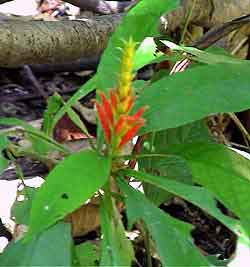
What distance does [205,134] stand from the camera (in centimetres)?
137

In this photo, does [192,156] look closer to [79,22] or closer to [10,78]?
[79,22]

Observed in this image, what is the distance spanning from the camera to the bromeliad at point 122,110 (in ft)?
2.59

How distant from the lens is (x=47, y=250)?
884 millimetres

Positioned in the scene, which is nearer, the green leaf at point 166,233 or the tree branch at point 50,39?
the green leaf at point 166,233

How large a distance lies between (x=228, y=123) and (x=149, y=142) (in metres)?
0.73

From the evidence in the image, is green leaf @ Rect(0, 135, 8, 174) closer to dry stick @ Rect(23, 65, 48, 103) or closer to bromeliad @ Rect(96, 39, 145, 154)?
bromeliad @ Rect(96, 39, 145, 154)

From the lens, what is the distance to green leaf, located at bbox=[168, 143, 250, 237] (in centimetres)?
97

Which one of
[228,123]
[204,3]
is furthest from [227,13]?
[228,123]

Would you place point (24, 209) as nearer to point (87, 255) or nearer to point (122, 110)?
point (87, 255)

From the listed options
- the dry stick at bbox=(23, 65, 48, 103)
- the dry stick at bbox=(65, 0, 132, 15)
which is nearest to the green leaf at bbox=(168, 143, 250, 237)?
the dry stick at bbox=(65, 0, 132, 15)

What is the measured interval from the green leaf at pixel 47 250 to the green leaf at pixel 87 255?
0.15 m

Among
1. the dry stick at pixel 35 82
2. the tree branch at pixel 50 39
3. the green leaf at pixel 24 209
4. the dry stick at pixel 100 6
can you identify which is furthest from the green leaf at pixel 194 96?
the dry stick at pixel 35 82

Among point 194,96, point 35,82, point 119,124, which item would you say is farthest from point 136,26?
point 35,82

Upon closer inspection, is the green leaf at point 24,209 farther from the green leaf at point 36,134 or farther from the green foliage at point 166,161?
the green foliage at point 166,161
